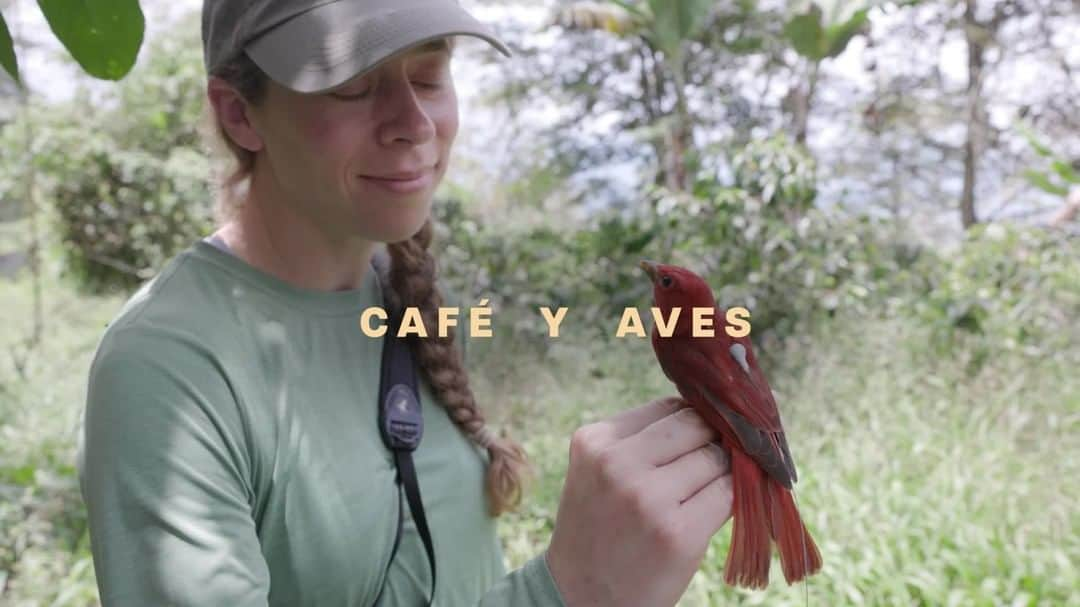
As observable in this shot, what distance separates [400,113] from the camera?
39.0 inches

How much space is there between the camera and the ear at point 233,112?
1.06 m

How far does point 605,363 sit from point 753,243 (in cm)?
102

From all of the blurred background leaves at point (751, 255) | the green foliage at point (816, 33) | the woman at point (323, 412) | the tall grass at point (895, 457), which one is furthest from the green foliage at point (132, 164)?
the woman at point (323, 412)

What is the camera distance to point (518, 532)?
3.17 metres

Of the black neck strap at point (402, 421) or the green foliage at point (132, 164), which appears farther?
the green foliage at point (132, 164)

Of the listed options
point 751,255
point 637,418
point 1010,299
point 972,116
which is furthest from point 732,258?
point 972,116

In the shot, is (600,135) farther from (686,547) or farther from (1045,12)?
(686,547)

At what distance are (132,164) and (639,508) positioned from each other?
27.5 ft

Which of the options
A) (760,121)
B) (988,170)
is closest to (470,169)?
(760,121)

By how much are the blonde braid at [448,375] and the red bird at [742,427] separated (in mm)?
484

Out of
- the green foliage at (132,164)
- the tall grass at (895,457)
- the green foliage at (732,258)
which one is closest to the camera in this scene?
the tall grass at (895,457)

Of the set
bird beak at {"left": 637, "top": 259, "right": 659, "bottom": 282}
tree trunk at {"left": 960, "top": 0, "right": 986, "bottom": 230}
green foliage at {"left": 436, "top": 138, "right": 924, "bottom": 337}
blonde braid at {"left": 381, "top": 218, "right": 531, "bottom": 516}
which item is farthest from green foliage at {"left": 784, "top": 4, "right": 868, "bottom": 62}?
bird beak at {"left": 637, "top": 259, "right": 659, "bottom": 282}

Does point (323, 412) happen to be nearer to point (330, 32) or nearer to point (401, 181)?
point (401, 181)

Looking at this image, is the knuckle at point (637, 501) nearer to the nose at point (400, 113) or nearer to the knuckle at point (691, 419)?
the knuckle at point (691, 419)
